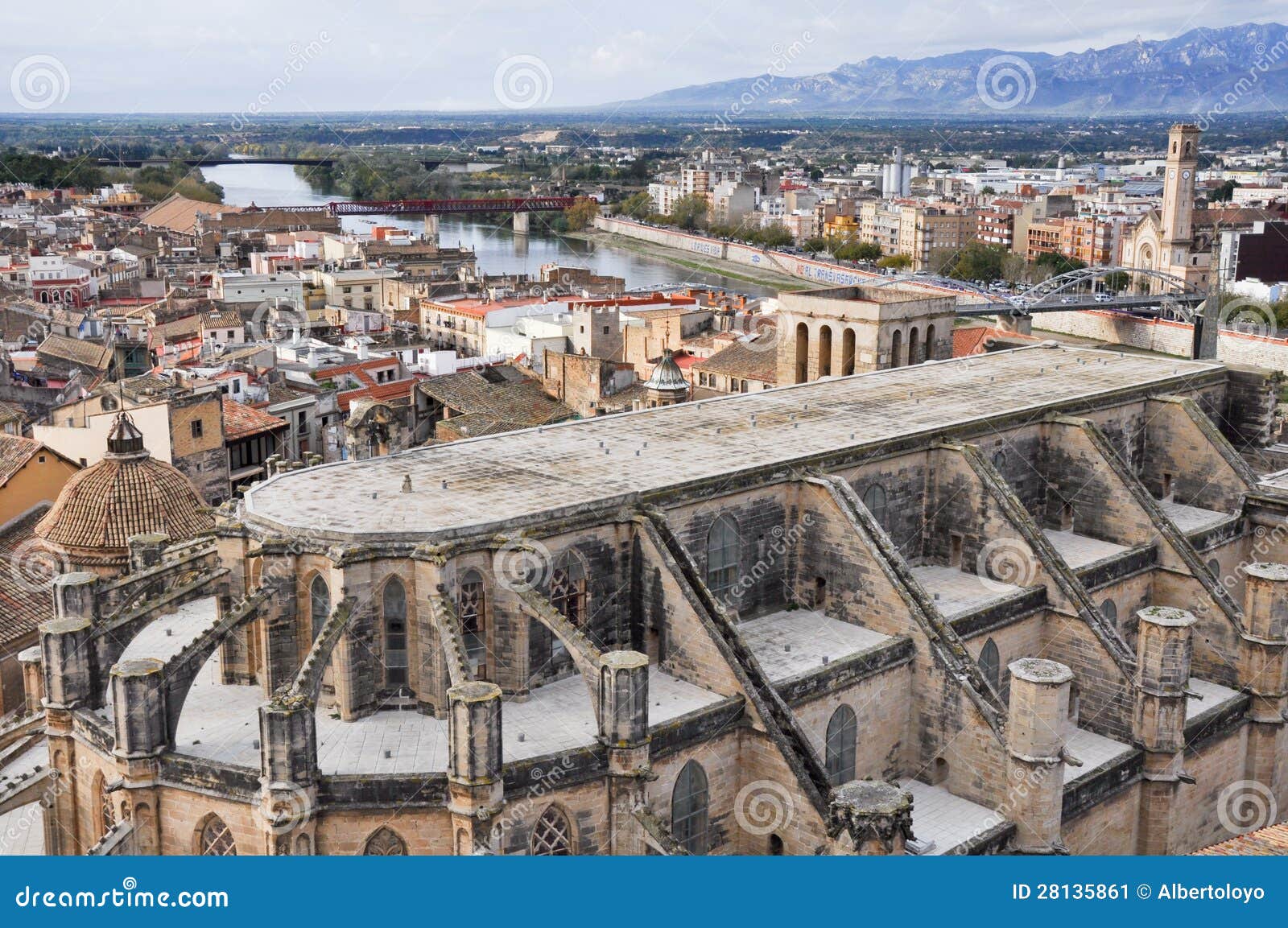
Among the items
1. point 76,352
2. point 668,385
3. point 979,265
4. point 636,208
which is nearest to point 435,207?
point 636,208

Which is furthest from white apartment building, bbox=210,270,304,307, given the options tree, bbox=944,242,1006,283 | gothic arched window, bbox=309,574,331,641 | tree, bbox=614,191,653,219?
tree, bbox=614,191,653,219

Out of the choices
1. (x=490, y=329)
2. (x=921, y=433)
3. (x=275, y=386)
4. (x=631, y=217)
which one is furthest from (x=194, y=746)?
(x=631, y=217)

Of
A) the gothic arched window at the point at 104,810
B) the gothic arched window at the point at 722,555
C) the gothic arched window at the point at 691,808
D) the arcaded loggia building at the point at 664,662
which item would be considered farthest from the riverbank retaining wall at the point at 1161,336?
the gothic arched window at the point at 104,810

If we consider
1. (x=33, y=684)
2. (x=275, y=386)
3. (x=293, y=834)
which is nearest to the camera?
(x=293, y=834)

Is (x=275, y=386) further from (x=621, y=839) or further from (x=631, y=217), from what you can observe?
(x=631, y=217)

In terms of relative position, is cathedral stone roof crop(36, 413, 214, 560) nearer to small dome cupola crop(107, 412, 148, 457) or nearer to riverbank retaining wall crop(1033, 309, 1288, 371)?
small dome cupola crop(107, 412, 148, 457)

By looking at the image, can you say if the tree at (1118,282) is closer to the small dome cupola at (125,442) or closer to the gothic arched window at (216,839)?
the small dome cupola at (125,442)

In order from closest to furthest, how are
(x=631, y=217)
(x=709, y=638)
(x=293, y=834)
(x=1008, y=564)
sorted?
(x=293, y=834) → (x=709, y=638) → (x=1008, y=564) → (x=631, y=217)
